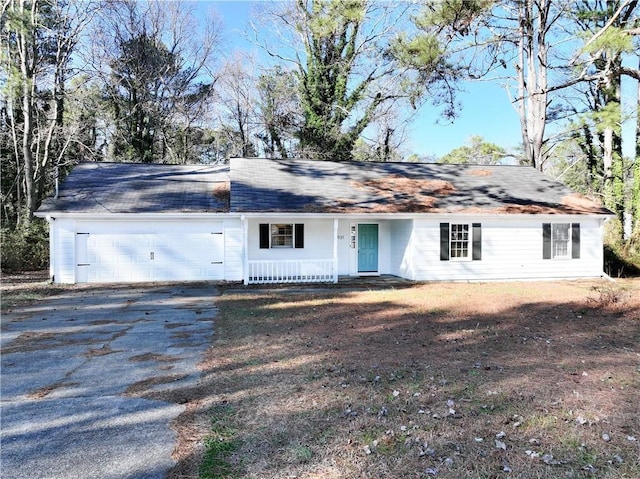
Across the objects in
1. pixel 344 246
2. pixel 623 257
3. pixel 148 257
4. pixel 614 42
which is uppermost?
pixel 614 42

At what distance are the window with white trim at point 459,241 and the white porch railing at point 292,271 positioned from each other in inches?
161

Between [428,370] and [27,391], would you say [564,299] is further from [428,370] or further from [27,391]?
[27,391]

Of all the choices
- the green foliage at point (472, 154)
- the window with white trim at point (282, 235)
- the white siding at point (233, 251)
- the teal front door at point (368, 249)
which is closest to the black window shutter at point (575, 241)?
the teal front door at point (368, 249)

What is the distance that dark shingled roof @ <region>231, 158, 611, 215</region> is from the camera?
14695 mm

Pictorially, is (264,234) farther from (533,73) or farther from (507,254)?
(533,73)

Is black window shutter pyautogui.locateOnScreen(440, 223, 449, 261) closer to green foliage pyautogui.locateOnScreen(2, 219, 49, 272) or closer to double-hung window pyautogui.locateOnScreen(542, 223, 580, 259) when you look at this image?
double-hung window pyautogui.locateOnScreen(542, 223, 580, 259)

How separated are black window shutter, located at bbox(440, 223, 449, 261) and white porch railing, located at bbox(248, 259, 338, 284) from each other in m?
3.63

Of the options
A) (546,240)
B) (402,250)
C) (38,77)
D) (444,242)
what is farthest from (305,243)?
(38,77)

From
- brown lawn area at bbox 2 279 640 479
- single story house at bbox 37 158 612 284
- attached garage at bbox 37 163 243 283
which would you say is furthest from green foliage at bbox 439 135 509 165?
brown lawn area at bbox 2 279 640 479

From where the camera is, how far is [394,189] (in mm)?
16312

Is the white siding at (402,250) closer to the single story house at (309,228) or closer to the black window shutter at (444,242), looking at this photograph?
the single story house at (309,228)

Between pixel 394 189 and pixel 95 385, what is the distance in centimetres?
1293

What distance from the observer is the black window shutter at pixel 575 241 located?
15.7 meters

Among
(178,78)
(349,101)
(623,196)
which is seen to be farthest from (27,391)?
(178,78)
